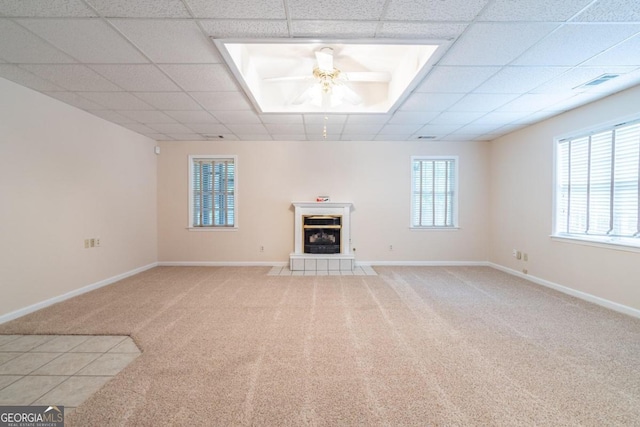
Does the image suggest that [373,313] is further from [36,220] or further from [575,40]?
[36,220]

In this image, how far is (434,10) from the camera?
69.9 inches

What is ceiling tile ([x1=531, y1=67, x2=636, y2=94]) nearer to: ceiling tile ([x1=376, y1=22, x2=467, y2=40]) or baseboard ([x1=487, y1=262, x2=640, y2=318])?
ceiling tile ([x1=376, y1=22, x2=467, y2=40])

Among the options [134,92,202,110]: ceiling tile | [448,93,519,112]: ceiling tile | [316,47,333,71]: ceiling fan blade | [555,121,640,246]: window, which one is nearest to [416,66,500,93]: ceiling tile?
[448,93,519,112]: ceiling tile

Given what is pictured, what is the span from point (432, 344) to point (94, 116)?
17.2ft

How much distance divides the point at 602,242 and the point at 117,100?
6251mm

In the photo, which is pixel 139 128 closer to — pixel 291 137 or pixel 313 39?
pixel 291 137

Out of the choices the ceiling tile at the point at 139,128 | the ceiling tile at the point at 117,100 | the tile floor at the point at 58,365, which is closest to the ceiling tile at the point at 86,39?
the ceiling tile at the point at 117,100

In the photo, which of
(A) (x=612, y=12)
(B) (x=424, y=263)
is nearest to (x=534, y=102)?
(A) (x=612, y=12)

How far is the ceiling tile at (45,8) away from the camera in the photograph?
1709 mm

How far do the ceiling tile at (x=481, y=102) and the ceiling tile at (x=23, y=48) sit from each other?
13.6 feet

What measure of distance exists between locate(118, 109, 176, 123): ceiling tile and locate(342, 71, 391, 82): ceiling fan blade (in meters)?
2.69

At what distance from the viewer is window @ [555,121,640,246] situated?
297 cm

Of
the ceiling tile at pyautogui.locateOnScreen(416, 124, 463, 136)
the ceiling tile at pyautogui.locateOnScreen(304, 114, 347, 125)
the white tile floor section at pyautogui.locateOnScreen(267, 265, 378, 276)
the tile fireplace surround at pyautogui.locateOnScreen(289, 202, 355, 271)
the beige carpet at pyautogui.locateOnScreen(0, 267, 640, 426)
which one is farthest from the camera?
the tile fireplace surround at pyautogui.locateOnScreen(289, 202, 355, 271)

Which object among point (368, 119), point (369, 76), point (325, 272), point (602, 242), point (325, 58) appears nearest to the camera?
point (325, 58)
